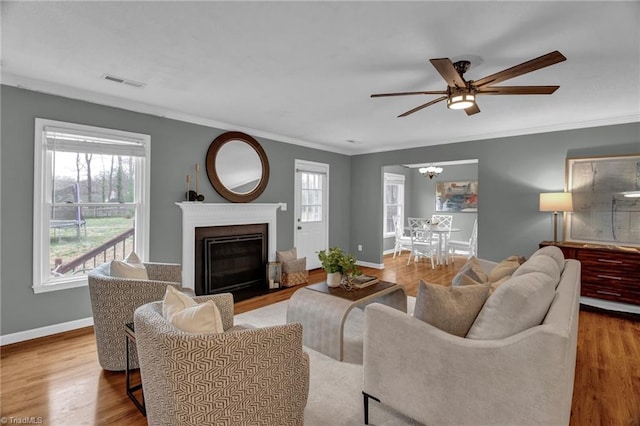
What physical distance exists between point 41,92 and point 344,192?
496 centimetres

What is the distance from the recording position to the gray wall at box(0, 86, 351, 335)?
2.91 m

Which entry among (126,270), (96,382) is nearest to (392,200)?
(126,270)

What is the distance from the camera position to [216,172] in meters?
4.49

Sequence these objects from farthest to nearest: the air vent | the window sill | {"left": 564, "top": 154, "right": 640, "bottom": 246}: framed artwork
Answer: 1. {"left": 564, "top": 154, "right": 640, "bottom": 246}: framed artwork
2. the window sill
3. the air vent

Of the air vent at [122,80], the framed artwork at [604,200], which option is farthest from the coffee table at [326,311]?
the framed artwork at [604,200]

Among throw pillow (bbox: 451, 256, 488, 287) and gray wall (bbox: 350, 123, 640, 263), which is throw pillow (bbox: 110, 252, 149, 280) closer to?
throw pillow (bbox: 451, 256, 488, 287)

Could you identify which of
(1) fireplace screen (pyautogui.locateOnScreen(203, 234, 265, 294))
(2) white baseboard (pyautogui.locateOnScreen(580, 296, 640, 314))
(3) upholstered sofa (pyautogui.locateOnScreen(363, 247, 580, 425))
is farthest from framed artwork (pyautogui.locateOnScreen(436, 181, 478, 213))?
(3) upholstered sofa (pyautogui.locateOnScreen(363, 247, 580, 425))

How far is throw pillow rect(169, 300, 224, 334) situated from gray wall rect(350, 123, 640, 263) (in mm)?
4795

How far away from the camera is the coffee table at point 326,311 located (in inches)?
103

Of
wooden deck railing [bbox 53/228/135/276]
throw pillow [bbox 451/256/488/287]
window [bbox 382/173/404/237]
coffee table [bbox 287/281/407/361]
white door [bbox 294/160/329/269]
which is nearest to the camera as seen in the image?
throw pillow [bbox 451/256/488/287]

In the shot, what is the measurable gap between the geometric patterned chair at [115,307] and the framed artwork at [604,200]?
16.8ft

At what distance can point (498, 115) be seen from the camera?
13.1 ft

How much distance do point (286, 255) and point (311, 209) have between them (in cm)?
123

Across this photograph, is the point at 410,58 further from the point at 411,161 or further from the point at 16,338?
the point at 16,338
